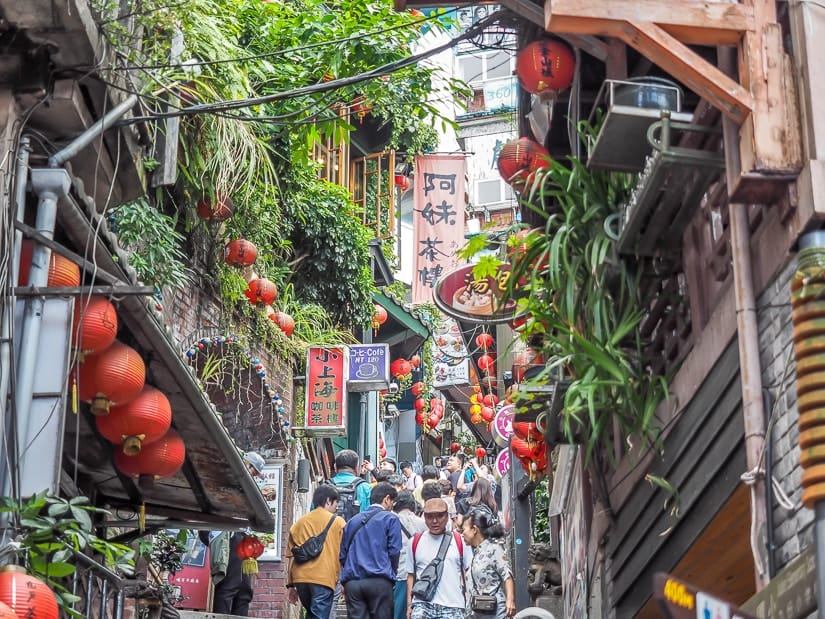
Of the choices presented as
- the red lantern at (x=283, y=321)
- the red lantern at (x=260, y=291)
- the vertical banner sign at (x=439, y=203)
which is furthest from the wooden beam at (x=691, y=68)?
the vertical banner sign at (x=439, y=203)

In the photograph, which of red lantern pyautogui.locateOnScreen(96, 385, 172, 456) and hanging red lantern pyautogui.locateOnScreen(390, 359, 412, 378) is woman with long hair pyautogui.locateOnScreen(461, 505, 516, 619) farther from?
hanging red lantern pyautogui.locateOnScreen(390, 359, 412, 378)

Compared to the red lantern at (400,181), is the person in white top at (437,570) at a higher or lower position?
lower

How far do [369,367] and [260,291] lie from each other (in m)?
5.01

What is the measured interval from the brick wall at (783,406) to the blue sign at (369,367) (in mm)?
15491

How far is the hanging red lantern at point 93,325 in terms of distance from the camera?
7.96m

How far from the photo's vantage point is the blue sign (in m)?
21.2

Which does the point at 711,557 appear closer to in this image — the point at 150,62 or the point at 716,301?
the point at 716,301

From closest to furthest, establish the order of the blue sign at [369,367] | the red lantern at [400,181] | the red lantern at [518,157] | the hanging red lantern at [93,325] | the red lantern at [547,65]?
the hanging red lantern at [93,325] → the red lantern at [547,65] → the red lantern at [518,157] → the blue sign at [369,367] → the red lantern at [400,181]

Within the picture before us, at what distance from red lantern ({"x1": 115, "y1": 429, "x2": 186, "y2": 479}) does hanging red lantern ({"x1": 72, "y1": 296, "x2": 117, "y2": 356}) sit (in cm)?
130

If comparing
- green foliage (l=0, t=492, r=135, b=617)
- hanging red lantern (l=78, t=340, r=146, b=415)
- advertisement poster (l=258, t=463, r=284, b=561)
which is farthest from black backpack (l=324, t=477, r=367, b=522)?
green foliage (l=0, t=492, r=135, b=617)

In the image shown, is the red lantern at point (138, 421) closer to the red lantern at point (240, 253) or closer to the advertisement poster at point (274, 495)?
the red lantern at point (240, 253)

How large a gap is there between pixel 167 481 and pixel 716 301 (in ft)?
18.4

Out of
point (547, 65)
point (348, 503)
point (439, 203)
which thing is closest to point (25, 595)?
point (547, 65)

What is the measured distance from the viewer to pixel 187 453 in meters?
10.0
